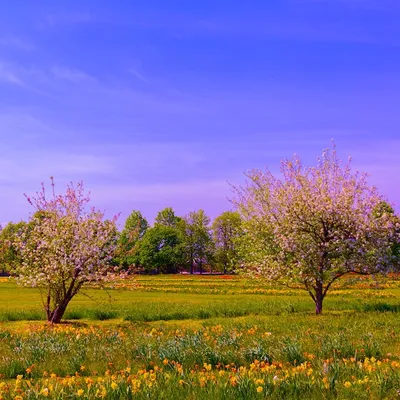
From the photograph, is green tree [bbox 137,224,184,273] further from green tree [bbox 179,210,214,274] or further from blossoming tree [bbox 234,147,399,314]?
blossoming tree [bbox 234,147,399,314]

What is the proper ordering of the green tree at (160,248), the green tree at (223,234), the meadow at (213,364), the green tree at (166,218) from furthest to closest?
the green tree at (166,218), the green tree at (223,234), the green tree at (160,248), the meadow at (213,364)

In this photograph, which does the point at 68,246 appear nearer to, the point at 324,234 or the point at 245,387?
the point at 324,234

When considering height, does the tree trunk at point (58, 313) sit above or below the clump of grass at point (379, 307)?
above

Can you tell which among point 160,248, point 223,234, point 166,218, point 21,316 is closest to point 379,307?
point 21,316

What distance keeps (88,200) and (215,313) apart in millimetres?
7622

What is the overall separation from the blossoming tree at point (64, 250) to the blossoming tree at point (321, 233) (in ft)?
26.1

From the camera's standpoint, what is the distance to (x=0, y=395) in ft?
23.1

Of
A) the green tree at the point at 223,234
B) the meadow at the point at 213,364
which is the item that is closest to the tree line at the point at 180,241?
the green tree at the point at 223,234

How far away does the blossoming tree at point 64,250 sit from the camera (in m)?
19.3

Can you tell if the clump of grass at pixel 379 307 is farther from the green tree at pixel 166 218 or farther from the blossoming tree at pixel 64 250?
the green tree at pixel 166 218

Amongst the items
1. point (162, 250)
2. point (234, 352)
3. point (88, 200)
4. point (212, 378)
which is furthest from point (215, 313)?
point (162, 250)

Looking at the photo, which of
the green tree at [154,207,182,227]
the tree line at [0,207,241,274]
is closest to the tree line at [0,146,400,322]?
the tree line at [0,207,241,274]

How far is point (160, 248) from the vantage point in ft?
350

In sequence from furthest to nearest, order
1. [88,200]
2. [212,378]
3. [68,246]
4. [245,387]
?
[88,200], [68,246], [212,378], [245,387]
